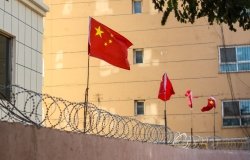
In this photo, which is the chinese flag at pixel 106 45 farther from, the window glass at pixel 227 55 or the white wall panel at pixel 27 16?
the window glass at pixel 227 55

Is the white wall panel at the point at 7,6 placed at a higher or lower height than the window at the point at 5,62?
higher

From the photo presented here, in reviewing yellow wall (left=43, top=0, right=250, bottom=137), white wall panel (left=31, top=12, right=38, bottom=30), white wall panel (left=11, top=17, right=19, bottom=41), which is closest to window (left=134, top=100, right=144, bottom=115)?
yellow wall (left=43, top=0, right=250, bottom=137)

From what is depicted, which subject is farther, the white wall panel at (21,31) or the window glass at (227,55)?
the window glass at (227,55)

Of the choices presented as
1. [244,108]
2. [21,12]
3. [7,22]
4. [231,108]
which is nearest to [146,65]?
[231,108]

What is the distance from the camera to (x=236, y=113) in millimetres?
22422

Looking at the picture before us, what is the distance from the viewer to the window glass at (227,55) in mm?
22906

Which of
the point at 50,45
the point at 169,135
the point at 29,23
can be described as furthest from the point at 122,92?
the point at 29,23

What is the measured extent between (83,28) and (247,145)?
9.44m

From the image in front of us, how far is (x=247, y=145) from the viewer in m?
18.6

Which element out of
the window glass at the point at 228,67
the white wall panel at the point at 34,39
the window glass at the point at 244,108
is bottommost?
the window glass at the point at 244,108

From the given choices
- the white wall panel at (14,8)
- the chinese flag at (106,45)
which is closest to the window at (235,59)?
the white wall panel at (14,8)

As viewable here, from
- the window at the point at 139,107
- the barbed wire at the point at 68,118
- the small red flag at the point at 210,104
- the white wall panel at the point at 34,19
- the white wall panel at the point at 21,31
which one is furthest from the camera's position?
the window at the point at 139,107

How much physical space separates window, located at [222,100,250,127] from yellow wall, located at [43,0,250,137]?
0.25 metres

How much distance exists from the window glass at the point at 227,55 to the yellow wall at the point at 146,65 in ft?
0.89
